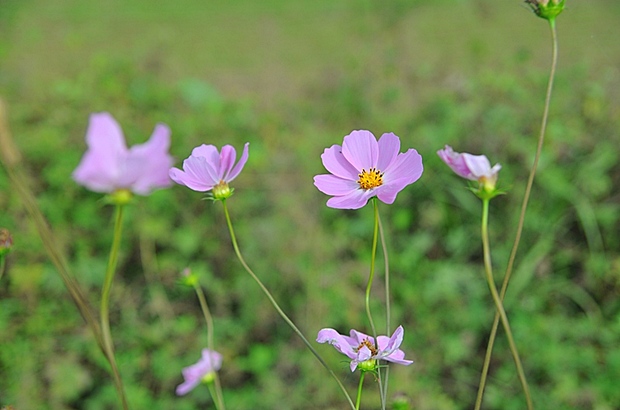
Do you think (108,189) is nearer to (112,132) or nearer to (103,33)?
(112,132)

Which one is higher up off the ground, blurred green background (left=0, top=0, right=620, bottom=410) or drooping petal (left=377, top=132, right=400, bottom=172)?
drooping petal (left=377, top=132, right=400, bottom=172)

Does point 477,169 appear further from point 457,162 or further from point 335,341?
point 335,341

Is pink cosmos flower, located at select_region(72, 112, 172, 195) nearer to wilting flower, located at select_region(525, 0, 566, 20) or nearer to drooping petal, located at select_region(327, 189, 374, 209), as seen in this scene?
drooping petal, located at select_region(327, 189, 374, 209)

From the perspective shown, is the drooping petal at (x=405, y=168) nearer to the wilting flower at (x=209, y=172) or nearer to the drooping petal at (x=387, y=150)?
the drooping petal at (x=387, y=150)

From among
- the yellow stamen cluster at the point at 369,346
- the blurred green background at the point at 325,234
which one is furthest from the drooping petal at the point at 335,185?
the blurred green background at the point at 325,234

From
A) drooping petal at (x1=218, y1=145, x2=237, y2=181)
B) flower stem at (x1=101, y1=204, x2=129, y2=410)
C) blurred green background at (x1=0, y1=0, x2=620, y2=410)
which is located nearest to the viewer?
flower stem at (x1=101, y1=204, x2=129, y2=410)

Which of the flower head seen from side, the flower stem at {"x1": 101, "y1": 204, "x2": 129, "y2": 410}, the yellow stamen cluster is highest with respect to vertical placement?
the flower head seen from side

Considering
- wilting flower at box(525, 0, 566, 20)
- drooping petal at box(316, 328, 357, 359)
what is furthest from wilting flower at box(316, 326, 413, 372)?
wilting flower at box(525, 0, 566, 20)

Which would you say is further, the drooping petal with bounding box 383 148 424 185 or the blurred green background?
the blurred green background
